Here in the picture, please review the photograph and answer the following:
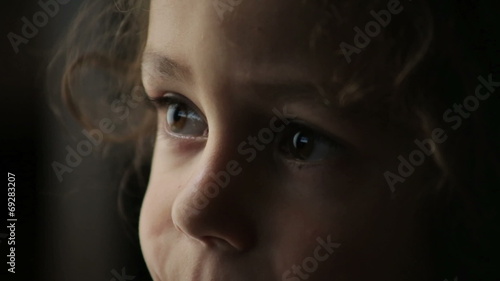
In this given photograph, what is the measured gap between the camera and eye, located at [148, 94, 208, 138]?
70 centimetres

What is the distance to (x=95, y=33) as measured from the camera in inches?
32.7

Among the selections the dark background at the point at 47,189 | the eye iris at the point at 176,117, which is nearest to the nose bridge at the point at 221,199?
the eye iris at the point at 176,117

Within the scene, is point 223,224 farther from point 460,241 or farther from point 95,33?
point 95,33

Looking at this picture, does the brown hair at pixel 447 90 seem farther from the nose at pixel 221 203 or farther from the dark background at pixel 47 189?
the dark background at pixel 47 189

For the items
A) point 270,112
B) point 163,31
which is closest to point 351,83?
point 270,112

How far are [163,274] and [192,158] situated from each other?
0.33 ft

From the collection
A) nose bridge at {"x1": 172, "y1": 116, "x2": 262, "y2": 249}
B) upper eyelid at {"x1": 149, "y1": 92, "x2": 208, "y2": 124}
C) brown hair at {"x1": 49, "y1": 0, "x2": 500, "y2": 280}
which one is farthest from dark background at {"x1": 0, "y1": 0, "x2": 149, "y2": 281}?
brown hair at {"x1": 49, "y1": 0, "x2": 500, "y2": 280}

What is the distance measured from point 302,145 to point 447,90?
0.11 m

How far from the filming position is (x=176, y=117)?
0.73 metres

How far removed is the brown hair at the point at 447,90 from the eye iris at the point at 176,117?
198 millimetres

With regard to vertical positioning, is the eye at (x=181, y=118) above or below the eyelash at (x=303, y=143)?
below

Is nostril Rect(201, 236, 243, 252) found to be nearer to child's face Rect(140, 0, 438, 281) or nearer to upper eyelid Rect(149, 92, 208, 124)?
child's face Rect(140, 0, 438, 281)

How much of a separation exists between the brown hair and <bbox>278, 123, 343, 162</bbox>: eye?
47 millimetres

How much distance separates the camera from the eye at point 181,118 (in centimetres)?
70
